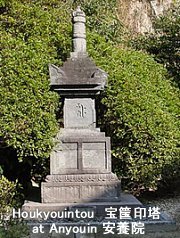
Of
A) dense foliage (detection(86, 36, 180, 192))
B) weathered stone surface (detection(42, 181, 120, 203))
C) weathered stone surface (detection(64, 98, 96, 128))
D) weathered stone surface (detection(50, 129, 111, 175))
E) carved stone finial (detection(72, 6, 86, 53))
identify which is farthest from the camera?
dense foliage (detection(86, 36, 180, 192))

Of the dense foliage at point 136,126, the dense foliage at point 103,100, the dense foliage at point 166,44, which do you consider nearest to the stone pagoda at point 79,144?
the dense foliage at point 103,100

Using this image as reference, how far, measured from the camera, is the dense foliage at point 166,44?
12.0 metres

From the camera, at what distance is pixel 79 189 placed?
679cm

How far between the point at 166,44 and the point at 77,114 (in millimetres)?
5827

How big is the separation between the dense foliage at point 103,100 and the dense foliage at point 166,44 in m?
2.02

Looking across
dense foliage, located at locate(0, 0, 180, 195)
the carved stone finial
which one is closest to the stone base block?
dense foliage, located at locate(0, 0, 180, 195)

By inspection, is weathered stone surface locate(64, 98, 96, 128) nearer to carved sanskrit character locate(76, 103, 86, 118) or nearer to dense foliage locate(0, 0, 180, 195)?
carved sanskrit character locate(76, 103, 86, 118)

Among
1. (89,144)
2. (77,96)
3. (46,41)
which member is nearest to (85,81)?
(77,96)

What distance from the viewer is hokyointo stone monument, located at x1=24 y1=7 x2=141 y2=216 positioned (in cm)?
676

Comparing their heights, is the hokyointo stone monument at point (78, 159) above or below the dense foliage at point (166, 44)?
below

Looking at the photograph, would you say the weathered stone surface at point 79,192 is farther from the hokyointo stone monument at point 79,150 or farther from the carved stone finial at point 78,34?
the carved stone finial at point 78,34

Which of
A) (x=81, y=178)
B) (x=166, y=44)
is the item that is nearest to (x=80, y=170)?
(x=81, y=178)

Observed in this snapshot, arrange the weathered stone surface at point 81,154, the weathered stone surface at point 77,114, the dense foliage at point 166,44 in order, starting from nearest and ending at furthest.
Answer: the weathered stone surface at point 81,154, the weathered stone surface at point 77,114, the dense foliage at point 166,44

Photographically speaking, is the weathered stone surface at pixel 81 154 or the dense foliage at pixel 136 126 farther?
the dense foliage at pixel 136 126
